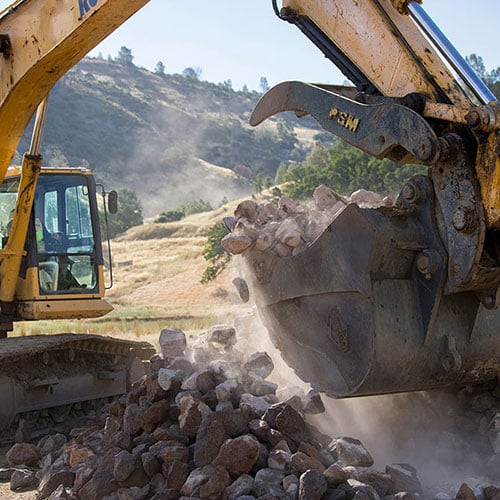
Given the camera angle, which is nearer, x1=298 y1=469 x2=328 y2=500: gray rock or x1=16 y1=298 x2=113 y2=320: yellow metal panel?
x1=298 y1=469 x2=328 y2=500: gray rock

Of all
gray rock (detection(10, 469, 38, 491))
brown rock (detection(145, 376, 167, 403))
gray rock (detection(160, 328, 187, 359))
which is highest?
gray rock (detection(160, 328, 187, 359))

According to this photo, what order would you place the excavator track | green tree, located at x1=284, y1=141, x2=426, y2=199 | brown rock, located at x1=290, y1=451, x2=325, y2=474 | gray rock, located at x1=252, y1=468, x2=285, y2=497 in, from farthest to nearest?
green tree, located at x1=284, y1=141, x2=426, y2=199
the excavator track
brown rock, located at x1=290, y1=451, x2=325, y2=474
gray rock, located at x1=252, y1=468, x2=285, y2=497

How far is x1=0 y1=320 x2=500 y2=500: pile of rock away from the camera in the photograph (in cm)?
438

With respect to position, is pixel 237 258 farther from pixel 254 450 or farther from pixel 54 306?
pixel 54 306

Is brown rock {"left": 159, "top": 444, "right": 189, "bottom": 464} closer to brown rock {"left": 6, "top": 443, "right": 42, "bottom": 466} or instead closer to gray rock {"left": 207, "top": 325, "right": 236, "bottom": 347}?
gray rock {"left": 207, "top": 325, "right": 236, "bottom": 347}

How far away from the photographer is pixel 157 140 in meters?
98.2

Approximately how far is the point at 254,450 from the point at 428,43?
2517 millimetres

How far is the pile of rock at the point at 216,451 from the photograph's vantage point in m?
4.38

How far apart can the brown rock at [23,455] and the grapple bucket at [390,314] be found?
111 inches

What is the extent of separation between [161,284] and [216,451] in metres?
29.1

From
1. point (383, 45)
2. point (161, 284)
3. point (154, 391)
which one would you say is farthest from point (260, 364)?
point (161, 284)

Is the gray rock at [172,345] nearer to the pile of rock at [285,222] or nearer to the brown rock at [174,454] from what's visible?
the pile of rock at [285,222]

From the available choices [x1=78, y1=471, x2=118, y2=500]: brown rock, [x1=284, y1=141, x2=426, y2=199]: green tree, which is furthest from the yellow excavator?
[x1=284, y1=141, x2=426, y2=199]: green tree

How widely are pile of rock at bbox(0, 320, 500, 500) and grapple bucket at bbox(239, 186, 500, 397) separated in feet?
1.39
